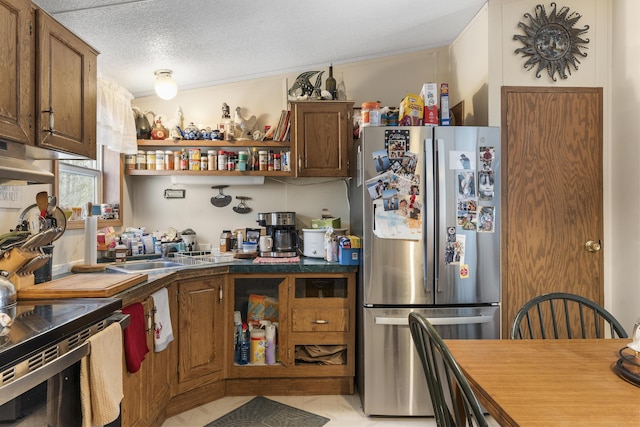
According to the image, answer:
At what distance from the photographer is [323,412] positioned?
2428mm

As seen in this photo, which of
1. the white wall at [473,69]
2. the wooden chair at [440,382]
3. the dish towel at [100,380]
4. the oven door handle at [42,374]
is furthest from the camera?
the white wall at [473,69]

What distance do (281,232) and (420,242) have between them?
1100 mm

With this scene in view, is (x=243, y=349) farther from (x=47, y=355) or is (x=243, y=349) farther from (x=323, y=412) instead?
(x=47, y=355)

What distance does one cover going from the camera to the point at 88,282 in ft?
5.82

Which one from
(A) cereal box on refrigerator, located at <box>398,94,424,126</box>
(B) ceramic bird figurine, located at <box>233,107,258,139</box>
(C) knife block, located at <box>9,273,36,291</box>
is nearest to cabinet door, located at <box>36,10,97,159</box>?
(C) knife block, located at <box>9,273,36,291</box>

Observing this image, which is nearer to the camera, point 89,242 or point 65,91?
point 65,91

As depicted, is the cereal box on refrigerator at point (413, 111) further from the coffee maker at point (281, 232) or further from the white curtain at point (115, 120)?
the white curtain at point (115, 120)

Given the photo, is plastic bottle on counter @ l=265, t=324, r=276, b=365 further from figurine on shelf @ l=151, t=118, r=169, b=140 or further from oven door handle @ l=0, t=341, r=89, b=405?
figurine on shelf @ l=151, t=118, r=169, b=140

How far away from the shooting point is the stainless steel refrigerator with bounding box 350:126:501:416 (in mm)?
2314

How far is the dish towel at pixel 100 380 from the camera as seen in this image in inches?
53.2

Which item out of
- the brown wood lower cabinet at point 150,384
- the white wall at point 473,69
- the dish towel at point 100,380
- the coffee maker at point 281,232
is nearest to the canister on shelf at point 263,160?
the coffee maker at point 281,232

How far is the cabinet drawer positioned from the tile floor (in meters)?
0.46

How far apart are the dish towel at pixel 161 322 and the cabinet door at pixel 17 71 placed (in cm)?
94

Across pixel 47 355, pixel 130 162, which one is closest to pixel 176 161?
pixel 130 162
